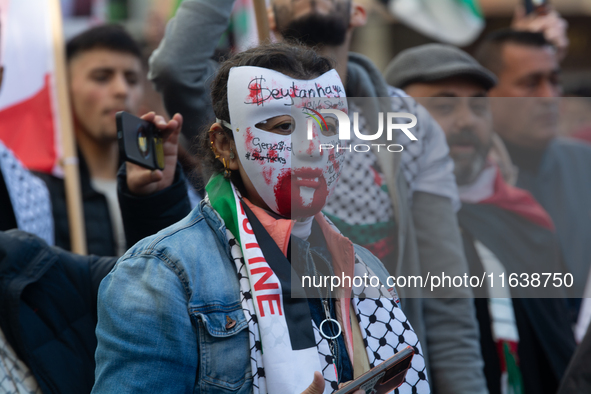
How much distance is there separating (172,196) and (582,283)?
4.78ft

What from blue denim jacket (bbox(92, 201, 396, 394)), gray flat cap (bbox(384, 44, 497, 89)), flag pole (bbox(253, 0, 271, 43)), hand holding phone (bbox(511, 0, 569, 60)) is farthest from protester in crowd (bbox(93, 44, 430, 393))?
hand holding phone (bbox(511, 0, 569, 60))

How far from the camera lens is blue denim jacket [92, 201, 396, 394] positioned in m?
1.58

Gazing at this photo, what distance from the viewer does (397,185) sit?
8.03 feet

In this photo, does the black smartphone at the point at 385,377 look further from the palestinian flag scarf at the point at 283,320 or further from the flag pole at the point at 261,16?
the flag pole at the point at 261,16

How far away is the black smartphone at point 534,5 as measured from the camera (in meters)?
4.41

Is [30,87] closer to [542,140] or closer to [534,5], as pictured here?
[542,140]

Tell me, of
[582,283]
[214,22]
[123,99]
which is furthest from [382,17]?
[582,283]

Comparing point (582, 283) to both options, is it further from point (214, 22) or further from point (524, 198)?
point (214, 22)

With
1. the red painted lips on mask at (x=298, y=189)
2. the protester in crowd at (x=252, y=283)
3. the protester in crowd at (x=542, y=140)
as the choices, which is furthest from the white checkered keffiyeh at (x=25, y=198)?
the protester in crowd at (x=542, y=140)

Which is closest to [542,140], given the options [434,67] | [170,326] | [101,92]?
[434,67]

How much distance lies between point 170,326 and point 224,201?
1.33 feet

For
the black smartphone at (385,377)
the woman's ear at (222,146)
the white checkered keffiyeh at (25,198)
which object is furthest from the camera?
the white checkered keffiyeh at (25,198)

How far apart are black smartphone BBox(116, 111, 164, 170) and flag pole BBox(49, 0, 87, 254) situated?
4.35 ft

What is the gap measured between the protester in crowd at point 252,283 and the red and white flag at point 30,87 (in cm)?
237
